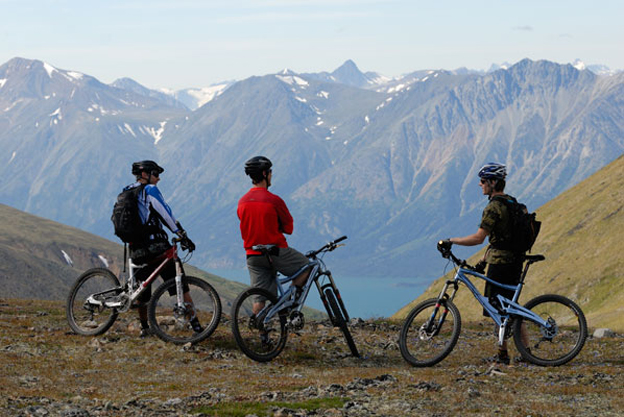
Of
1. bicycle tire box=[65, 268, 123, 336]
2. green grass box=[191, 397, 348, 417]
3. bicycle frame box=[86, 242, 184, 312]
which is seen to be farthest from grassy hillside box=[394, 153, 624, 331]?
green grass box=[191, 397, 348, 417]

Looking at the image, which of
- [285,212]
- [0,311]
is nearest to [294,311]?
[285,212]

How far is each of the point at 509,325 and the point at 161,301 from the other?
755 centimetres

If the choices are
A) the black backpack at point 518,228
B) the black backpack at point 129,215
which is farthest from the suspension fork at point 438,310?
the black backpack at point 129,215

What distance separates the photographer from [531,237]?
14.6 m

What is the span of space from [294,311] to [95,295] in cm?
517

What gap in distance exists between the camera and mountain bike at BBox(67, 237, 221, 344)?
1645 centimetres

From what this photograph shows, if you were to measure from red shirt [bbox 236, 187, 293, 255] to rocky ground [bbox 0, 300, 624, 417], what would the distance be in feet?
8.12

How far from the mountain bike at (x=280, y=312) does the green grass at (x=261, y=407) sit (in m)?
3.38

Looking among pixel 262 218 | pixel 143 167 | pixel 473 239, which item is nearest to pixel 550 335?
pixel 473 239

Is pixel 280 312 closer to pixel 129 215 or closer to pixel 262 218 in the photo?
pixel 262 218

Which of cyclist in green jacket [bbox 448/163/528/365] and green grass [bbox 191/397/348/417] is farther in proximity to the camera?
cyclist in green jacket [bbox 448/163/528/365]

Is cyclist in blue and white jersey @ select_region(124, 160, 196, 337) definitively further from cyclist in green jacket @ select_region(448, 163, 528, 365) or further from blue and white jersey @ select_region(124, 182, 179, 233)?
cyclist in green jacket @ select_region(448, 163, 528, 365)

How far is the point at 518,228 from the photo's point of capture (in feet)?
47.5

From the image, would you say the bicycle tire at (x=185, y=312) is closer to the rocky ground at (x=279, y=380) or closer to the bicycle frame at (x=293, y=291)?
the rocky ground at (x=279, y=380)
